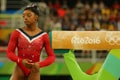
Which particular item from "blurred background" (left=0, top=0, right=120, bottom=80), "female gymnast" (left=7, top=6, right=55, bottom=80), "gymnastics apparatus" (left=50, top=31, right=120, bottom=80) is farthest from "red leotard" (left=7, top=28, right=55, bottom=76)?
"blurred background" (left=0, top=0, right=120, bottom=80)

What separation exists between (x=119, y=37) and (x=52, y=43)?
0.89 metres

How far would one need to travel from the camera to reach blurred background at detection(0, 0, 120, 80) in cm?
941

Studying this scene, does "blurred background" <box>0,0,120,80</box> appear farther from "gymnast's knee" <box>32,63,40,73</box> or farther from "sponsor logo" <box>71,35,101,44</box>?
"gymnast's knee" <box>32,63,40,73</box>

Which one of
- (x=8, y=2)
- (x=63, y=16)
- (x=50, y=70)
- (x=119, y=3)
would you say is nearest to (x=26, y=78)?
(x=50, y=70)

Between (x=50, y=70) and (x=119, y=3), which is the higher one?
(x=119, y=3)

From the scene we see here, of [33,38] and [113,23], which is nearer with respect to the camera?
[33,38]

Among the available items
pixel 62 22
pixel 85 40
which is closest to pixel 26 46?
pixel 85 40

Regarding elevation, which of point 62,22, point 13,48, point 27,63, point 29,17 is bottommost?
point 62,22

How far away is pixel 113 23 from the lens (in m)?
11.2

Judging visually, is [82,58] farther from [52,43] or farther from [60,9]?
[52,43]

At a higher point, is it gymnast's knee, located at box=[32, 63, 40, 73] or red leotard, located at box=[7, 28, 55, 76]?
red leotard, located at box=[7, 28, 55, 76]

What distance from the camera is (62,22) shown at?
11.0m

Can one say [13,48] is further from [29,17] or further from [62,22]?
[62,22]

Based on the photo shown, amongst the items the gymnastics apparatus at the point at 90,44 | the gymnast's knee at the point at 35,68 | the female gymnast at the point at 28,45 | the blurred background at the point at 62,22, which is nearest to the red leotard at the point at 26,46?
the female gymnast at the point at 28,45
